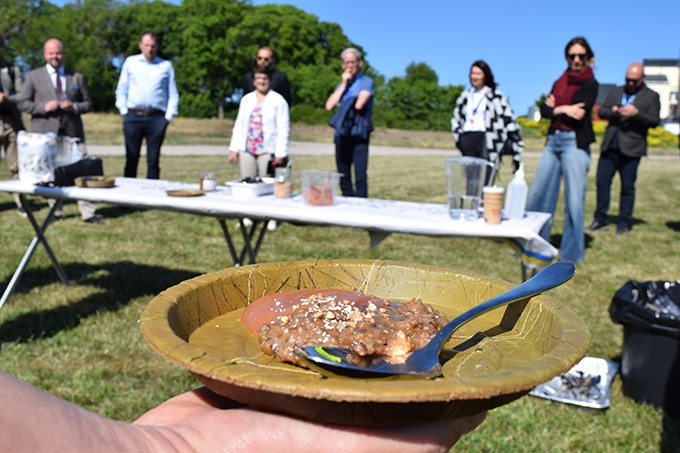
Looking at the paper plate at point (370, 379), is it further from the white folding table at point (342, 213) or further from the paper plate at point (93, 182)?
the paper plate at point (93, 182)

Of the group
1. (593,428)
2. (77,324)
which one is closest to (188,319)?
(593,428)

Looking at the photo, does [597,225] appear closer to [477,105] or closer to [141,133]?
[477,105]

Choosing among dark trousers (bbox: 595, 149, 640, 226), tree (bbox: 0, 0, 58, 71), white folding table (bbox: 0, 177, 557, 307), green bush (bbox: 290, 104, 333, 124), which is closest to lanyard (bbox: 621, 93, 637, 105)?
dark trousers (bbox: 595, 149, 640, 226)

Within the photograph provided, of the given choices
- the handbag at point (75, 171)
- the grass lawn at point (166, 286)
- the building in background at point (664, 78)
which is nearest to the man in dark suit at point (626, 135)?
the grass lawn at point (166, 286)

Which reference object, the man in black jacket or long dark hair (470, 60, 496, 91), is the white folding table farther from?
the man in black jacket

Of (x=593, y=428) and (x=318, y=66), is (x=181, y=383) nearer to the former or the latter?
(x=593, y=428)

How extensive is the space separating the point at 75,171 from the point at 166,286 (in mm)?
1201

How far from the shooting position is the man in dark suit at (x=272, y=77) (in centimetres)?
676

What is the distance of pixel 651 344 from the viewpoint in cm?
322

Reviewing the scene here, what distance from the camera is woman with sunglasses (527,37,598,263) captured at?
570 cm

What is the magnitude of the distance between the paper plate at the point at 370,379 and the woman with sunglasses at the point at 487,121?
17.2ft

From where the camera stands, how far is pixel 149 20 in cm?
5341

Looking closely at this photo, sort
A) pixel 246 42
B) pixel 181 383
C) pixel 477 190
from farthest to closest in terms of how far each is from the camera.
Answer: pixel 246 42 < pixel 477 190 < pixel 181 383

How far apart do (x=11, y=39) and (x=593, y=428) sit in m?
46.5
